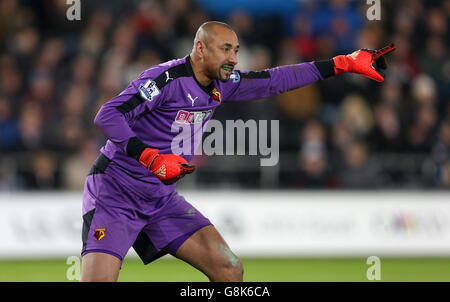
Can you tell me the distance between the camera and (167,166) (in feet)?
17.6

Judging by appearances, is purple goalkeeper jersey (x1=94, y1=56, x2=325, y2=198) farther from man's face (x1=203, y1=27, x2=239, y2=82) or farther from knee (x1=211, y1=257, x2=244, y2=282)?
knee (x1=211, y1=257, x2=244, y2=282)

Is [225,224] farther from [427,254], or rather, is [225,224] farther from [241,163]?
[427,254]

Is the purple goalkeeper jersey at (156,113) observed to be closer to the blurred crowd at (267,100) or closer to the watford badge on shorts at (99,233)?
the watford badge on shorts at (99,233)

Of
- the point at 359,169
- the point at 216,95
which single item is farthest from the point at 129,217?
the point at 359,169

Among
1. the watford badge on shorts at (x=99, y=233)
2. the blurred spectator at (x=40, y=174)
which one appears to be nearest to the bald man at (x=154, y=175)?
the watford badge on shorts at (x=99, y=233)

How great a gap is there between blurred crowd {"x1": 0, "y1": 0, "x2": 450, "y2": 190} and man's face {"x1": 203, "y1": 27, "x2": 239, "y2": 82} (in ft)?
20.0

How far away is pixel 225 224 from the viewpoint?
11922mm

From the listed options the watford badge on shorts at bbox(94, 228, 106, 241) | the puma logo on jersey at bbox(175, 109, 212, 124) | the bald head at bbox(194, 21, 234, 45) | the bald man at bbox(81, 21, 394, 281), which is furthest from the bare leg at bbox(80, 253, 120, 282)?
the bald head at bbox(194, 21, 234, 45)

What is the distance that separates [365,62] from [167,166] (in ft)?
6.81

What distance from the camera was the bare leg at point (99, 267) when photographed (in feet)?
17.9

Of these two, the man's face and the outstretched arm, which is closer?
the man's face

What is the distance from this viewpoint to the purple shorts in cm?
573

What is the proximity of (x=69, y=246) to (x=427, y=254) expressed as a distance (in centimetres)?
552

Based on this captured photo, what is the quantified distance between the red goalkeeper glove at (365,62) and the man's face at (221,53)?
102 cm
